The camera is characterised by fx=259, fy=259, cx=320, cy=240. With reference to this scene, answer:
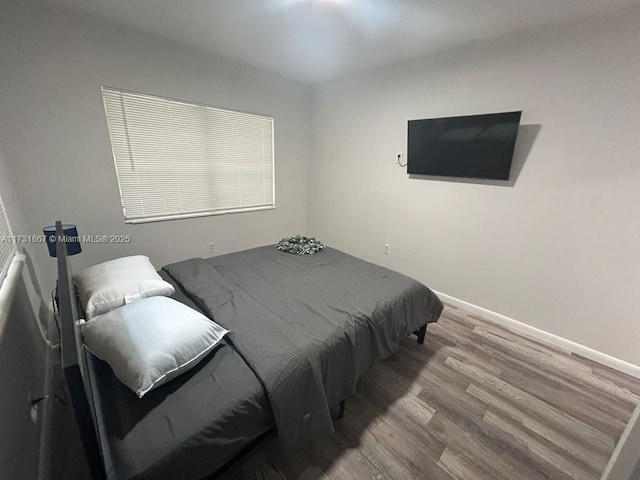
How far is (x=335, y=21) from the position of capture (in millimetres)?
2070

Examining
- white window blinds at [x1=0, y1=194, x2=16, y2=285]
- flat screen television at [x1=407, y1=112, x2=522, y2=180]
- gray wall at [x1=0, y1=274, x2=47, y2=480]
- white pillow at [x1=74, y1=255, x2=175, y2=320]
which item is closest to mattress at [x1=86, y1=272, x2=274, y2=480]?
gray wall at [x1=0, y1=274, x2=47, y2=480]

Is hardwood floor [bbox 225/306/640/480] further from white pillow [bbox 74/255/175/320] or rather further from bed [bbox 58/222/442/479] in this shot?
white pillow [bbox 74/255/175/320]

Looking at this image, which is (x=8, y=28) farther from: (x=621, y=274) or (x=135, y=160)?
(x=621, y=274)

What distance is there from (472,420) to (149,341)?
6.05ft

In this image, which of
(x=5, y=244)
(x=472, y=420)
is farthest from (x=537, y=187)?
(x=5, y=244)

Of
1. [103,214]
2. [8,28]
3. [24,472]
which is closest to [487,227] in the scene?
[24,472]

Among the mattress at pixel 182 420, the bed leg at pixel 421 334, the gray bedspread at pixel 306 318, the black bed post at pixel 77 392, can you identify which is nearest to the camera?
the black bed post at pixel 77 392

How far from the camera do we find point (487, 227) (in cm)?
253

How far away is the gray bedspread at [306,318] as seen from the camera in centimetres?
121

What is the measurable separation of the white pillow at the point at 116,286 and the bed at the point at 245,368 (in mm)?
101

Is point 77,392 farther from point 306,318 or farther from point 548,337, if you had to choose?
point 548,337

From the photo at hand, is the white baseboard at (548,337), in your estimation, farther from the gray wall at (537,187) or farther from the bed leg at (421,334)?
the bed leg at (421,334)

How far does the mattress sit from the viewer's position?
0.84m

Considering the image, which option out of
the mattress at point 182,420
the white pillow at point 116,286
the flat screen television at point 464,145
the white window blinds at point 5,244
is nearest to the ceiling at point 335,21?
the flat screen television at point 464,145
